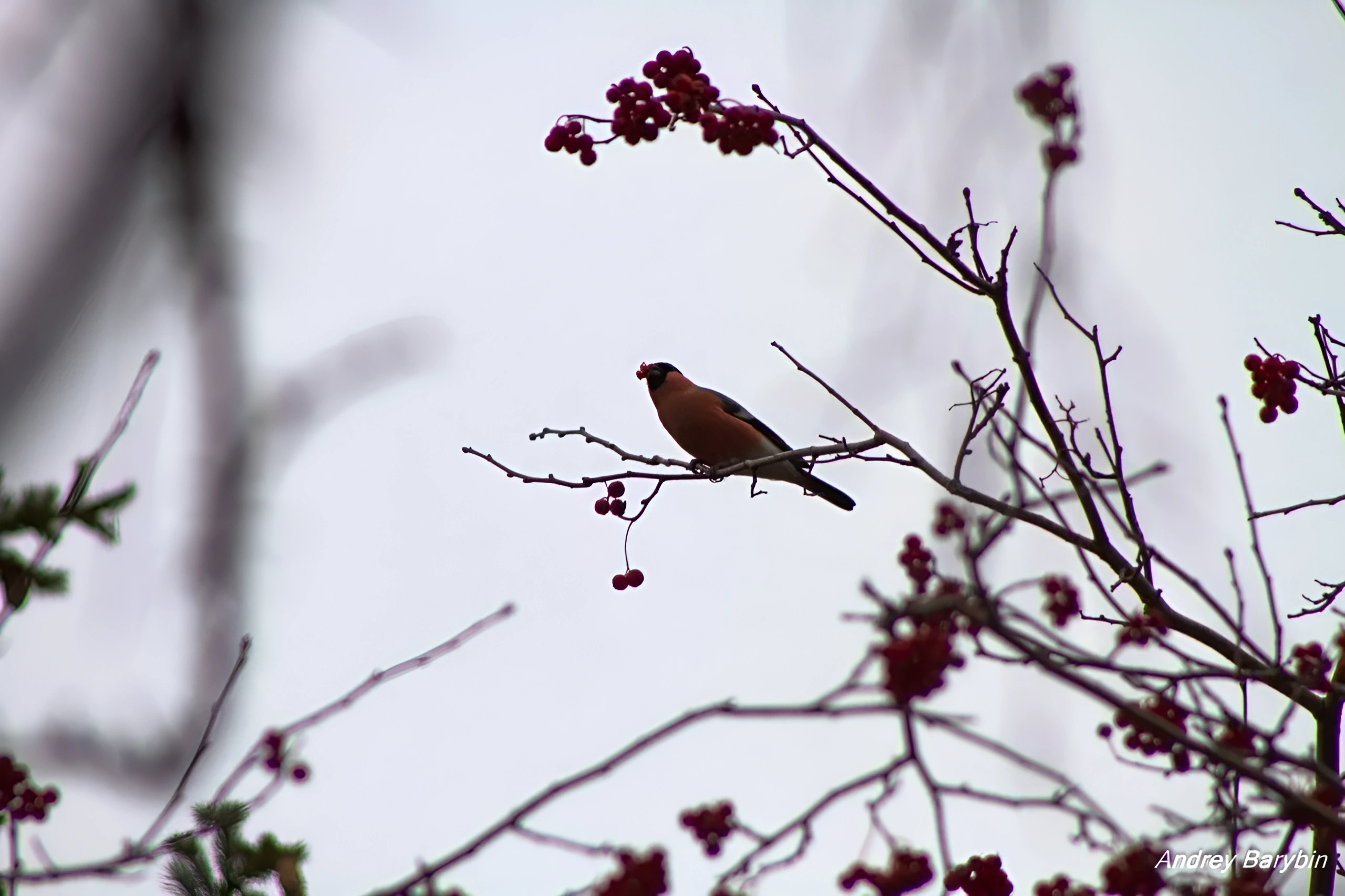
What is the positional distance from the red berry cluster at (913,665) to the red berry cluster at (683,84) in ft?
6.36

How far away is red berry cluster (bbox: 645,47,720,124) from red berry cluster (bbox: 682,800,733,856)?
200 centimetres

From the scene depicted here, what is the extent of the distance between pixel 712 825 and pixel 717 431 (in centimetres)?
459

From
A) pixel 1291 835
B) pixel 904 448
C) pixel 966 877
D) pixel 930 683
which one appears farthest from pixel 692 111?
pixel 1291 835

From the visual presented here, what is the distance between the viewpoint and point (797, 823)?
7.89 feet

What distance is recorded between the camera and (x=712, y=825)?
127 inches

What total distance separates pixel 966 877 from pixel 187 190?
2559 mm

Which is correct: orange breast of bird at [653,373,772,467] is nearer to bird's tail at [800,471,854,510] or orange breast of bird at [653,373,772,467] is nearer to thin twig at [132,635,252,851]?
bird's tail at [800,471,854,510]

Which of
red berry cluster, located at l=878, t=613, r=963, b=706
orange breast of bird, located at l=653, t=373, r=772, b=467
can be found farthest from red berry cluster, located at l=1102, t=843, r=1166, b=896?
orange breast of bird, located at l=653, t=373, r=772, b=467

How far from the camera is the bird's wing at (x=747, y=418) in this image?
8039 millimetres

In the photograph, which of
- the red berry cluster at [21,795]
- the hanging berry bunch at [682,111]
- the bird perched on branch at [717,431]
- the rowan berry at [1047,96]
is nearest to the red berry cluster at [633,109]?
the hanging berry bunch at [682,111]

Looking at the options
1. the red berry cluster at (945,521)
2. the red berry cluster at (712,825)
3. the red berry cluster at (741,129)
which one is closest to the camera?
the red berry cluster at (712,825)

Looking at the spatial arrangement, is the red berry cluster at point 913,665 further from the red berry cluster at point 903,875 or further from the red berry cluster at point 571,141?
the red berry cluster at point 571,141

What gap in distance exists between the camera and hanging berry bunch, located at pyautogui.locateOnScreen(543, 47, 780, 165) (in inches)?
146

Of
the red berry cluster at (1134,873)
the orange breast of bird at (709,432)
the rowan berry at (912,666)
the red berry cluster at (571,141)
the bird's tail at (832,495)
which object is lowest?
the red berry cluster at (1134,873)
